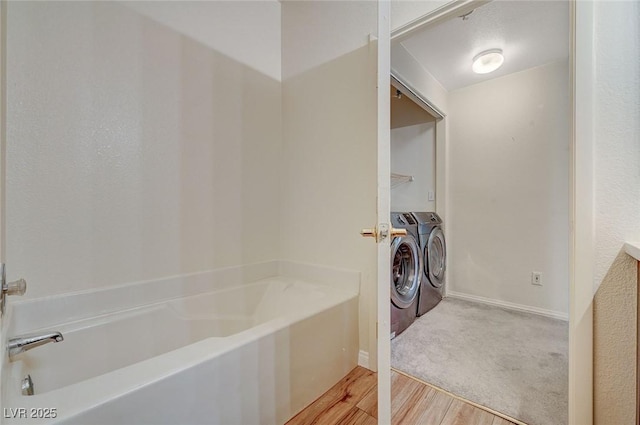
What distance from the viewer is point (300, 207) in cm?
208

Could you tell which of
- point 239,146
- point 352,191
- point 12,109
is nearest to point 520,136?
point 352,191

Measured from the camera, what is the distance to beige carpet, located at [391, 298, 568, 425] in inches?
52.6

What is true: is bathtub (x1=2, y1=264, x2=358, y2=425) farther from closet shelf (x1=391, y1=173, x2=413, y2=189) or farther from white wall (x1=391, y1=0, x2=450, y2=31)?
white wall (x1=391, y1=0, x2=450, y2=31)

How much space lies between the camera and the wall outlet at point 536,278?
231 cm

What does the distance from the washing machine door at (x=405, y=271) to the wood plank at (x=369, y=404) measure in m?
0.66

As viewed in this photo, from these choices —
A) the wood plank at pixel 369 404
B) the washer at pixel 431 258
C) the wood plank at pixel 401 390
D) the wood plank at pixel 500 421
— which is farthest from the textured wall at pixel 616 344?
the washer at pixel 431 258

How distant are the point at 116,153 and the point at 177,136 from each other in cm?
35

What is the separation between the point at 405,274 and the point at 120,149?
7.09 feet

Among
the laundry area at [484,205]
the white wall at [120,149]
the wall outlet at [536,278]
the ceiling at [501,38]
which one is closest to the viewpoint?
the white wall at [120,149]

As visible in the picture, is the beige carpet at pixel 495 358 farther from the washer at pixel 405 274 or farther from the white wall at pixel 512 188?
the white wall at pixel 512 188

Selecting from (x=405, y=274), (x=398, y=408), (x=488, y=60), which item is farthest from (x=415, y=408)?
(x=488, y=60)

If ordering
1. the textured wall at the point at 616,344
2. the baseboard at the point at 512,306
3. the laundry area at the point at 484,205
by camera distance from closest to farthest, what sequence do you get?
the textured wall at the point at 616,344
the laundry area at the point at 484,205
the baseboard at the point at 512,306

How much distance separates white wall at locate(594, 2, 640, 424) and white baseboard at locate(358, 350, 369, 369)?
1039 millimetres

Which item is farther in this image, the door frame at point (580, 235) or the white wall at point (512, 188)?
the white wall at point (512, 188)
